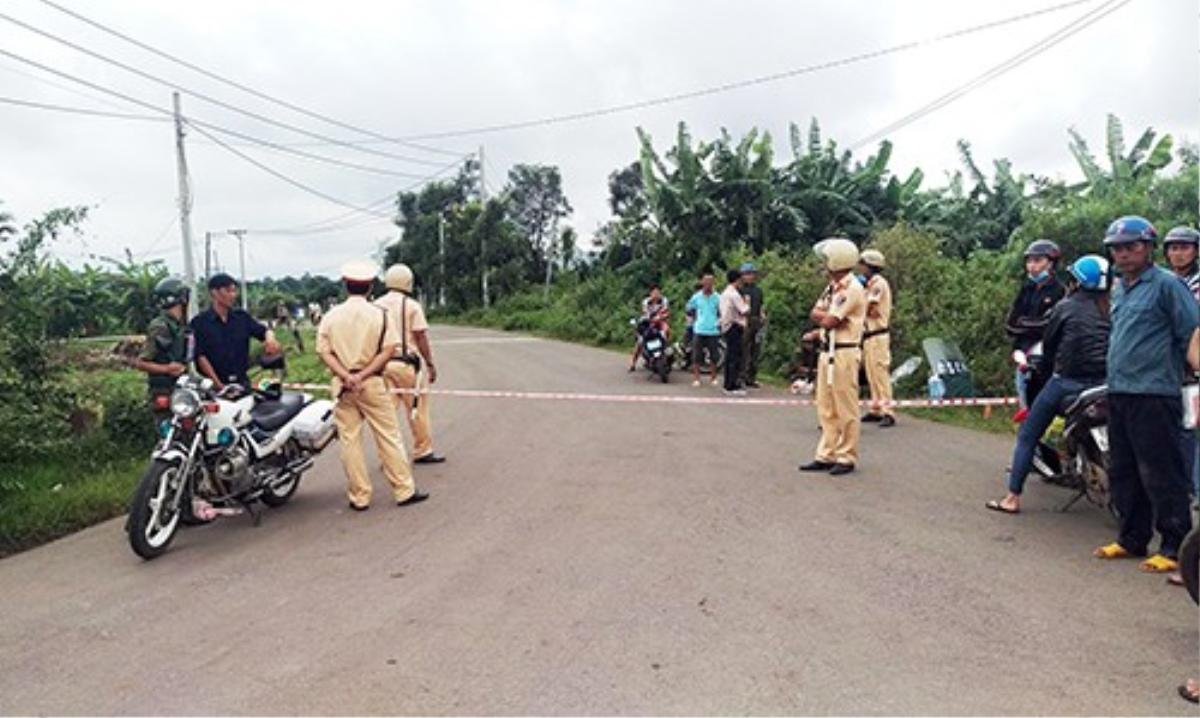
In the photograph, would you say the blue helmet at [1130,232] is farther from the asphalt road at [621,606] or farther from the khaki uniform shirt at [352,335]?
the khaki uniform shirt at [352,335]

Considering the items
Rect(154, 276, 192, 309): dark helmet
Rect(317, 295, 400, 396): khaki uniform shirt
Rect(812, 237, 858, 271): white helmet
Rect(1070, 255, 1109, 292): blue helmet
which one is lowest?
Rect(317, 295, 400, 396): khaki uniform shirt

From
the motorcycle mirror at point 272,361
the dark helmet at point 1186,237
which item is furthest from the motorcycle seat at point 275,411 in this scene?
the dark helmet at point 1186,237

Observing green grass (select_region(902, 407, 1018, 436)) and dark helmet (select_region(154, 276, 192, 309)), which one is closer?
dark helmet (select_region(154, 276, 192, 309))

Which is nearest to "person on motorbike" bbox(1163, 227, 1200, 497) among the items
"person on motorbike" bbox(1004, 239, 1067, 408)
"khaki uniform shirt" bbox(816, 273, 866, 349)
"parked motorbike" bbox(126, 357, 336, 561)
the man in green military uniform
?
"person on motorbike" bbox(1004, 239, 1067, 408)

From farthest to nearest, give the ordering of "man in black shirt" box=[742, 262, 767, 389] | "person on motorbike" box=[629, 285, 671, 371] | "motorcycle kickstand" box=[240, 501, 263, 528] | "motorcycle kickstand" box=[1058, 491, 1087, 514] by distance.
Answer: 1. "person on motorbike" box=[629, 285, 671, 371]
2. "man in black shirt" box=[742, 262, 767, 389]
3. "motorcycle kickstand" box=[240, 501, 263, 528]
4. "motorcycle kickstand" box=[1058, 491, 1087, 514]

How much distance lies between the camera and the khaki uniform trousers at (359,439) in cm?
637

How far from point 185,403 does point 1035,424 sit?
5456 mm

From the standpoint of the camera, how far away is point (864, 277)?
9.34 m

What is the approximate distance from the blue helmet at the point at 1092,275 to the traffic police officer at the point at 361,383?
464 cm

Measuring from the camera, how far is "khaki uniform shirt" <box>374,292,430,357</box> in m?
7.51

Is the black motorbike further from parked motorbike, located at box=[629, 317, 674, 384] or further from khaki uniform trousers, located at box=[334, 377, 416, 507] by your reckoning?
parked motorbike, located at box=[629, 317, 674, 384]

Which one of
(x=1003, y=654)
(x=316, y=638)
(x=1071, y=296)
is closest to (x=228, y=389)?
(x=316, y=638)

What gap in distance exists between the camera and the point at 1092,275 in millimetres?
5453

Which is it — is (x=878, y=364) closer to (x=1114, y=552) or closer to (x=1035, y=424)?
(x=1035, y=424)
